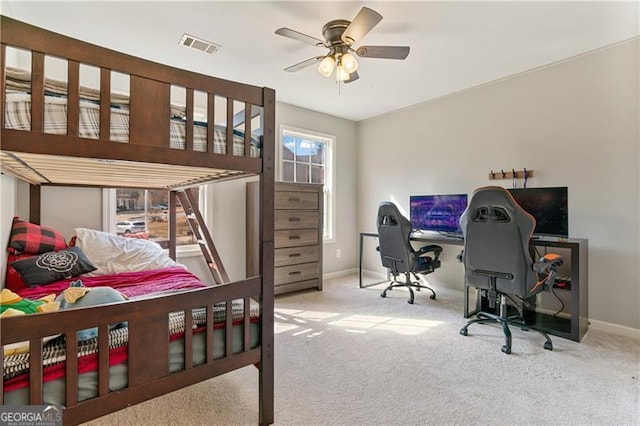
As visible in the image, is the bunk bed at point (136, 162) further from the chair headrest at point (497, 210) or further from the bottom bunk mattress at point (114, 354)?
the chair headrest at point (497, 210)

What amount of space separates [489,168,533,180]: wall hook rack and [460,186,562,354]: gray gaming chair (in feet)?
3.39

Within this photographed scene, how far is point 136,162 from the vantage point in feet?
3.80

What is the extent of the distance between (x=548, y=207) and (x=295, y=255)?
107 inches

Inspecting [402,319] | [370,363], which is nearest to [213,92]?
[370,363]

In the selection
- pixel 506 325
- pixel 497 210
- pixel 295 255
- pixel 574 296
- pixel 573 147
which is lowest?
pixel 506 325

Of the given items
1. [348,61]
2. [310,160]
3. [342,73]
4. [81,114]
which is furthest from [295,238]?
[81,114]

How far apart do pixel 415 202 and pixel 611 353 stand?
2260mm

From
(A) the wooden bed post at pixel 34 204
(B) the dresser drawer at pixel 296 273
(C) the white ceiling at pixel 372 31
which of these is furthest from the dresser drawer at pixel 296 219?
(A) the wooden bed post at pixel 34 204

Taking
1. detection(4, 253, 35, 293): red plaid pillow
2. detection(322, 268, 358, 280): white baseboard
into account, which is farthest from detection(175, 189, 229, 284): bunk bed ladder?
detection(322, 268, 358, 280): white baseboard

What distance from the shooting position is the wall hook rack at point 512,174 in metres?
3.05

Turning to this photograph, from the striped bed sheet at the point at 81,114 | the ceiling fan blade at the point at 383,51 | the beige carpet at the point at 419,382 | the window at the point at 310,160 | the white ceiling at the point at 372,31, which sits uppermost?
the white ceiling at the point at 372,31

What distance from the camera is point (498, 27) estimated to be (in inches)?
89.7

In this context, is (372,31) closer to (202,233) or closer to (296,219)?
Answer: (296,219)

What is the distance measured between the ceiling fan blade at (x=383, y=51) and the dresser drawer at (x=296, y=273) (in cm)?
247
